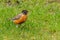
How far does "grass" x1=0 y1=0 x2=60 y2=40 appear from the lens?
9.52 meters

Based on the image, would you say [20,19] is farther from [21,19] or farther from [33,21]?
[33,21]

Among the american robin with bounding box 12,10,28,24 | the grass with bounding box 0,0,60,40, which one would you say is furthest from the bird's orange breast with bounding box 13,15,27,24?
the grass with bounding box 0,0,60,40

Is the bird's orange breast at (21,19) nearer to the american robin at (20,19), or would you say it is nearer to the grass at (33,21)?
the american robin at (20,19)

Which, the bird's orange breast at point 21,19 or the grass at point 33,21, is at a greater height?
the bird's orange breast at point 21,19

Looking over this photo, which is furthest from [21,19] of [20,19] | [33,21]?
[33,21]

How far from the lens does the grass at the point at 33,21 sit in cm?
952

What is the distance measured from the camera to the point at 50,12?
11617 mm

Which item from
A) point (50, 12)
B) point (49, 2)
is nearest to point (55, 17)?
point (50, 12)

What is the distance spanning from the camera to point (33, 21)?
10562mm

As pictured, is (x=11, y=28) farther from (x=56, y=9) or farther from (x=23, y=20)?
(x=56, y=9)

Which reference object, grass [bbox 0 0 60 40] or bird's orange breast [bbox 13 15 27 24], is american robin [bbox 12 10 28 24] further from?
grass [bbox 0 0 60 40]

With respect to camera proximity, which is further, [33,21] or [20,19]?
[33,21]

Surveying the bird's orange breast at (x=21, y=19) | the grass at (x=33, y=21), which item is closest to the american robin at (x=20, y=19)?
the bird's orange breast at (x=21, y=19)

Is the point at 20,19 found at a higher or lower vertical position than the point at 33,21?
higher
